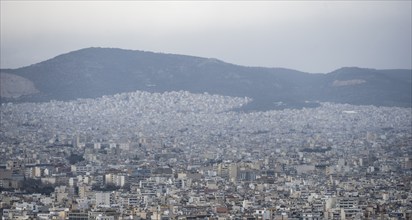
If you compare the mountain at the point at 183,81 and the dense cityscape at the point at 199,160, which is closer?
the dense cityscape at the point at 199,160

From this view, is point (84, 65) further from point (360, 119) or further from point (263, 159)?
point (263, 159)

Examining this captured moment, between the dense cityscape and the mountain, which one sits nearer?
the dense cityscape

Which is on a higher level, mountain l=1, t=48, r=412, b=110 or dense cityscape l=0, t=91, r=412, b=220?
mountain l=1, t=48, r=412, b=110

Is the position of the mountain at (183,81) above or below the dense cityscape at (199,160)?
above

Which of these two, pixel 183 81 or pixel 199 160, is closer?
pixel 199 160
